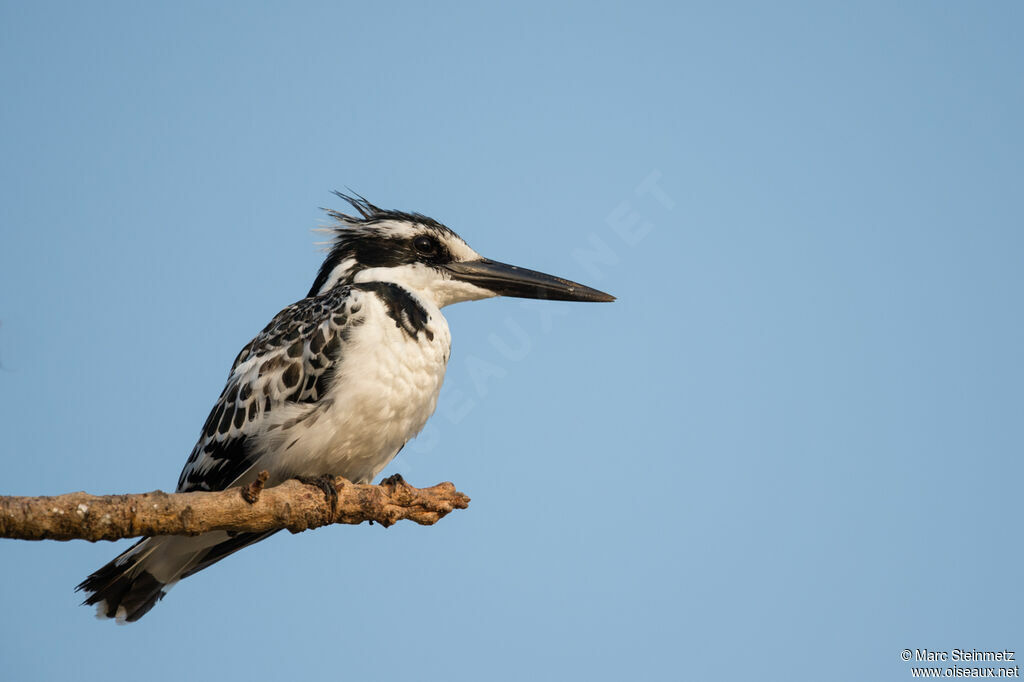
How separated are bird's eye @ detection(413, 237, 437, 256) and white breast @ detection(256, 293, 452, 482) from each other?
2.60 feet

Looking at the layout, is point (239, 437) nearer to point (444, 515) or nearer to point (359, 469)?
point (359, 469)

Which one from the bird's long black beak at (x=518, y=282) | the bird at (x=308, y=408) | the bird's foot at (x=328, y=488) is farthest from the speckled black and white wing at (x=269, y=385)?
the bird's long black beak at (x=518, y=282)

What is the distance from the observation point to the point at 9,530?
3.70 meters

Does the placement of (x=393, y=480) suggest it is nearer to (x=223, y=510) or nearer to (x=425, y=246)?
(x=223, y=510)

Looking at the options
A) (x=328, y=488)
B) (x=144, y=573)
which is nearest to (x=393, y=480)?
(x=328, y=488)

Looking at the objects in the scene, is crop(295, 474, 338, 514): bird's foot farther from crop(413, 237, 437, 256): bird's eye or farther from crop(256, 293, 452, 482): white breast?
crop(413, 237, 437, 256): bird's eye

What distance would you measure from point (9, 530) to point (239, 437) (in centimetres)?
151

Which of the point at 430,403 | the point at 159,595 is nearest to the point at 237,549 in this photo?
the point at 159,595

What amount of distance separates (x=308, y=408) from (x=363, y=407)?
0.94 ft

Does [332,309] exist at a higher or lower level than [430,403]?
higher

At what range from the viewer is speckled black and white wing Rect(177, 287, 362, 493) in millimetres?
5047

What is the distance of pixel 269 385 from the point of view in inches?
201

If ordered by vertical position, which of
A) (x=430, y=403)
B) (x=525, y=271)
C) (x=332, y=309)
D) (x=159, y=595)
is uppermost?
(x=525, y=271)

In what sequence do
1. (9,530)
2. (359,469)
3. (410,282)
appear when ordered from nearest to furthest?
1. (9,530)
2. (359,469)
3. (410,282)
